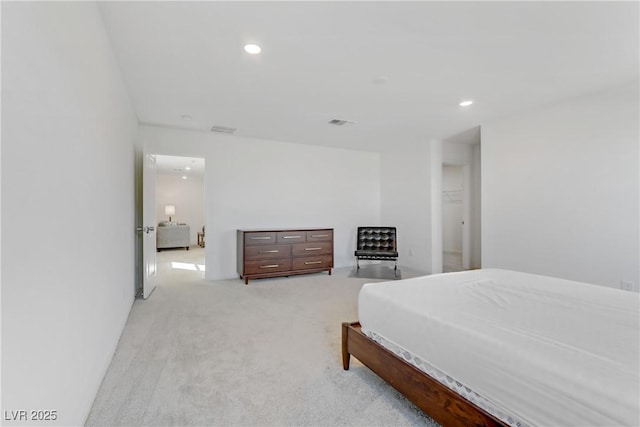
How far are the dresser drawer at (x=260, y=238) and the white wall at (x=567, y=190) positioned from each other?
126 inches

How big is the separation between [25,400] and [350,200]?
565cm

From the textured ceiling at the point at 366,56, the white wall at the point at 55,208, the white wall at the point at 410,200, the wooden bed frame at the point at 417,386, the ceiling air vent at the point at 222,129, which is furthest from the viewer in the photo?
the white wall at the point at 410,200

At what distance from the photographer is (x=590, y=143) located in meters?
3.39

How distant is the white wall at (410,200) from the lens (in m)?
5.46

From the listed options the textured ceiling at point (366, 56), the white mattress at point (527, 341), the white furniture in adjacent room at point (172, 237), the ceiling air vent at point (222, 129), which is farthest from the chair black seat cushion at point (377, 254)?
the white furniture in adjacent room at point (172, 237)

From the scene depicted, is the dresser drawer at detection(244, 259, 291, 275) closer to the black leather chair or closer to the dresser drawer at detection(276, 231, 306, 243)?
the dresser drawer at detection(276, 231, 306, 243)

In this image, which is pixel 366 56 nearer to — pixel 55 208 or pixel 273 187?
pixel 55 208

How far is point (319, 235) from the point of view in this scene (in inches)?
209

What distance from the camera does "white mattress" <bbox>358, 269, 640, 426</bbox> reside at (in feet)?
3.20

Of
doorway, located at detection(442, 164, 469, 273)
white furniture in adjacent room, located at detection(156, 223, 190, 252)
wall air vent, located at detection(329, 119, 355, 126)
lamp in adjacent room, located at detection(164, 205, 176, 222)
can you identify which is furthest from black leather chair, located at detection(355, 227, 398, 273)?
lamp in adjacent room, located at detection(164, 205, 176, 222)

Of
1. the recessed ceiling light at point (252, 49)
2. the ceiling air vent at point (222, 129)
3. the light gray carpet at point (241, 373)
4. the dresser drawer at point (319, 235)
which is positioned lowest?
the light gray carpet at point (241, 373)

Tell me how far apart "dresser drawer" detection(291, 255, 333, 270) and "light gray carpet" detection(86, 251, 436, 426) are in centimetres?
142

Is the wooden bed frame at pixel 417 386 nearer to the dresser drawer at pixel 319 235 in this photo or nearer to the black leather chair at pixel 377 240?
the dresser drawer at pixel 319 235

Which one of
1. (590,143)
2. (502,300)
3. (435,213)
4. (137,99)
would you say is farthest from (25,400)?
(435,213)
